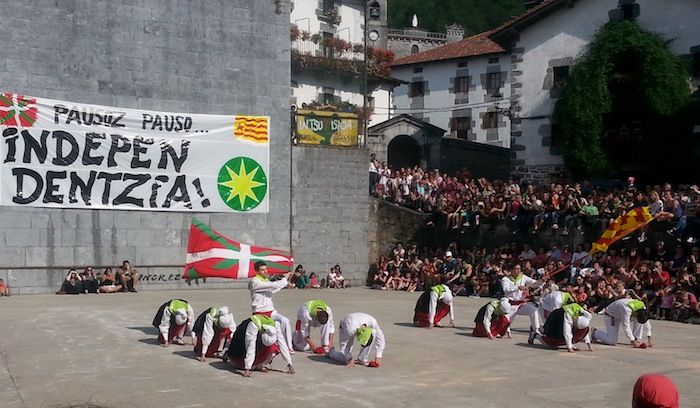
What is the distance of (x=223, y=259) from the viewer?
16.7 metres

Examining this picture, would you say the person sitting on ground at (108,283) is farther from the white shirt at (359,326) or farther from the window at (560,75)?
the window at (560,75)

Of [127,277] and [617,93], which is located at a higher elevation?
[617,93]

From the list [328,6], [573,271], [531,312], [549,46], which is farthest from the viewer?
[328,6]

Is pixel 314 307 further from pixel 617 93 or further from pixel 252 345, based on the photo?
pixel 617 93

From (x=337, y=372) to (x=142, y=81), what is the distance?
57.2 ft

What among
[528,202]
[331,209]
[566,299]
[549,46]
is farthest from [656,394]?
[549,46]

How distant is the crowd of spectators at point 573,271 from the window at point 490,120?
1981cm

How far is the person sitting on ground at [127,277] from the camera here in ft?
91.0

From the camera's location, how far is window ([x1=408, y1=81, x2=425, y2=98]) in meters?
52.9

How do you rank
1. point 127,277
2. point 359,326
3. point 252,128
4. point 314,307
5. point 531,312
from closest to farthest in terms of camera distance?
point 359,326, point 314,307, point 531,312, point 127,277, point 252,128

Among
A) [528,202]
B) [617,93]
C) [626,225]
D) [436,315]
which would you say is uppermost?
[617,93]

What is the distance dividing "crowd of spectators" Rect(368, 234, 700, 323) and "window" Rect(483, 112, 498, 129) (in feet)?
65.0

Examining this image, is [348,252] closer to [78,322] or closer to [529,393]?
[78,322]

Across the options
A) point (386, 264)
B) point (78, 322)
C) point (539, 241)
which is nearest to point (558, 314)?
point (78, 322)
